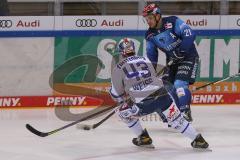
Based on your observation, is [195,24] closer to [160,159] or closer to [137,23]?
[137,23]

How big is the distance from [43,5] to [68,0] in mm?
301

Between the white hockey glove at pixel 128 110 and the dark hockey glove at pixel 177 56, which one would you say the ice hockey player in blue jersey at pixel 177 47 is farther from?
the white hockey glove at pixel 128 110

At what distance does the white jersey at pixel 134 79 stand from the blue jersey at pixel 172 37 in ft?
2.77

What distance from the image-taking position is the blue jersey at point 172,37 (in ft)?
21.2

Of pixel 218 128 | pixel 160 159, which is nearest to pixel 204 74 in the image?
pixel 218 128

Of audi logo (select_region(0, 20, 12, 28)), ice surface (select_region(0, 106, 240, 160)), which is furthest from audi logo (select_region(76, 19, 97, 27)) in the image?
ice surface (select_region(0, 106, 240, 160))

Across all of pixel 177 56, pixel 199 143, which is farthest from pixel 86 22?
pixel 199 143

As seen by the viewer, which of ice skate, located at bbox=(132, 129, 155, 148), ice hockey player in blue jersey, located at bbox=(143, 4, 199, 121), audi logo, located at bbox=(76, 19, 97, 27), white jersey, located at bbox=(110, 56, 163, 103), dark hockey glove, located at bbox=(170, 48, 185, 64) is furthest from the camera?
audi logo, located at bbox=(76, 19, 97, 27)

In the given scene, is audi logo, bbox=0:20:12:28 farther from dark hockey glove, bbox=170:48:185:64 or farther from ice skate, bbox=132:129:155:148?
ice skate, bbox=132:129:155:148

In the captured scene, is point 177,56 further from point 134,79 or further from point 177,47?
point 134,79

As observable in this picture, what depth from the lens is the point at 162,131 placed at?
6.86 meters

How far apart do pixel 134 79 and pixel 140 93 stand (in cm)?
14

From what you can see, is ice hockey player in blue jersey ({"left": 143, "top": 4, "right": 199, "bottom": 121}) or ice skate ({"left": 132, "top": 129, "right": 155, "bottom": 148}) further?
ice hockey player in blue jersey ({"left": 143, "top": 4, "right": 199, "bottom": 121})

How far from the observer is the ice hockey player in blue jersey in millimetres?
6457
